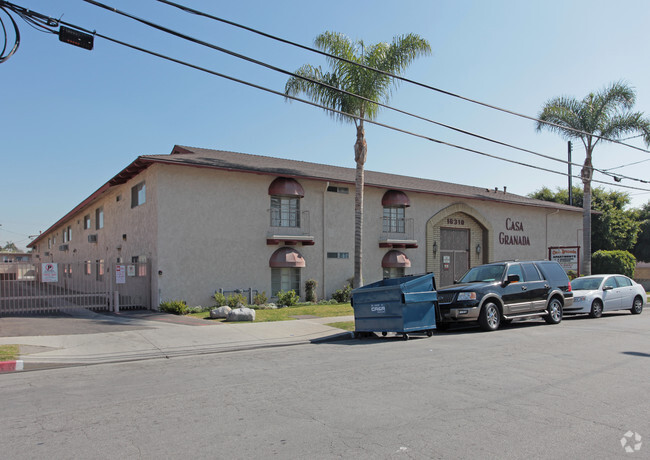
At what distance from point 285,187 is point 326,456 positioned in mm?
16098

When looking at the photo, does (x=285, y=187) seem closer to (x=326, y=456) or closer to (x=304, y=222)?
(x=304, y=222)

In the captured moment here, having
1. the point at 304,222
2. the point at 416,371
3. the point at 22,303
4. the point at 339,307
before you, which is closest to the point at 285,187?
the point at 304,222

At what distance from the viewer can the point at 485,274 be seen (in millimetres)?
14102

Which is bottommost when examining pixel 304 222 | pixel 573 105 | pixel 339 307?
pixel 339 307

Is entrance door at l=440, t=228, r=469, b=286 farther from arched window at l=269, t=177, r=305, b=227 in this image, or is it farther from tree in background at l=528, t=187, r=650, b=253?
tree in background at l=528, t=187, r=650, b=253

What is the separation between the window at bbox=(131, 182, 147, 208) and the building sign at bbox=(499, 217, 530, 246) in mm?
19528

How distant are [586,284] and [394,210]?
9747mm

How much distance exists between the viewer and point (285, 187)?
20.0 meters

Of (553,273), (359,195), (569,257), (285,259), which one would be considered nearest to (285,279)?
(285,259)

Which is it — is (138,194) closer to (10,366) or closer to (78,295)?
(78,295)

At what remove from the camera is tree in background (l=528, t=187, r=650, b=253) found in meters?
37.9

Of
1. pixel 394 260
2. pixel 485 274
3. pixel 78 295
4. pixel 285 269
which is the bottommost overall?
pixel 78 295

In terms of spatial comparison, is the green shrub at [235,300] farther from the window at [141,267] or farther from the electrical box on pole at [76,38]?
the electrical box on pole at [76,38]

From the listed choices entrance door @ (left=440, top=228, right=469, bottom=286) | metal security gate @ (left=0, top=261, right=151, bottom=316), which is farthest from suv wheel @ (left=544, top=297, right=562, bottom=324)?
metal security gate @ (left=0, top=261, right=151, bottom=316)
